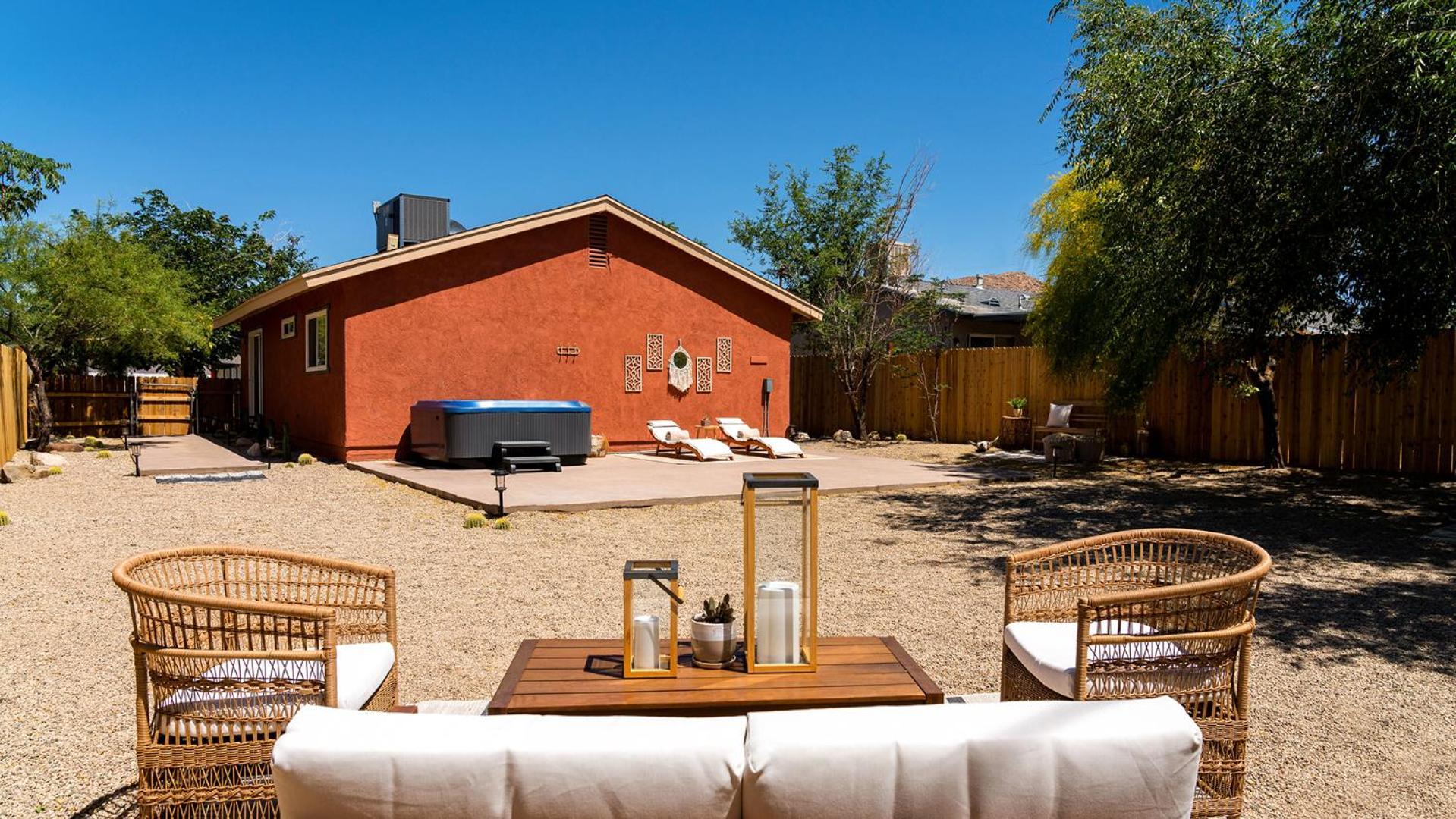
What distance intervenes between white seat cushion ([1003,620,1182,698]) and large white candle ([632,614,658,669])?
119cm

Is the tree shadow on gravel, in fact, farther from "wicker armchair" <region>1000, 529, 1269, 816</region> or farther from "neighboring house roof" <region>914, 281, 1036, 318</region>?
"neighboring house roof" <region>914, 281, 1036, 318</region>

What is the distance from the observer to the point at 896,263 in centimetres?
2080

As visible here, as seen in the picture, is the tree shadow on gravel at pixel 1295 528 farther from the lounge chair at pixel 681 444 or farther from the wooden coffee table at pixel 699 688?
the lounge chair at pixel 681 444

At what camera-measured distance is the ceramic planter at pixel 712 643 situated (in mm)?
2477

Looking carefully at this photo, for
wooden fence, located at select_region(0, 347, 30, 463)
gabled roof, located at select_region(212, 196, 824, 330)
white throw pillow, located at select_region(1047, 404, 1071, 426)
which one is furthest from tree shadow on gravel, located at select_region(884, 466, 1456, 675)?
wooden fence, located at select_region(0, 347, 30, 463)

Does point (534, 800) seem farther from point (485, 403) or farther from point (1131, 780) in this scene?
point (485, 403)

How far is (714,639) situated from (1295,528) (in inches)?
291

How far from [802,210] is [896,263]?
5.86 metres

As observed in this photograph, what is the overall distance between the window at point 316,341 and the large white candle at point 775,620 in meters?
12.9

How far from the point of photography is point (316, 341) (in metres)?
14.4

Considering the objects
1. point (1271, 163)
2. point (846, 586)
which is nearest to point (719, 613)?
point (846, 586)

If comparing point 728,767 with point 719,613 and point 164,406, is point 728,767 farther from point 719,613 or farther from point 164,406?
point 164,406

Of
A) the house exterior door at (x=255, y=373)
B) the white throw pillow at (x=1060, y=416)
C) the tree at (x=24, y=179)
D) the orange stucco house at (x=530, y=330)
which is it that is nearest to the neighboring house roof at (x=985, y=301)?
the white throw pillow at (x=1060, y=416)

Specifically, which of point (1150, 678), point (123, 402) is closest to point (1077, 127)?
point (1150, 678)
